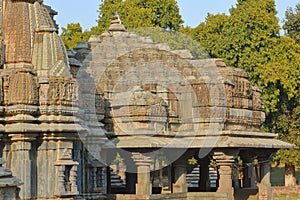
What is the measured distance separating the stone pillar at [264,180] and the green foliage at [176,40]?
1232cm

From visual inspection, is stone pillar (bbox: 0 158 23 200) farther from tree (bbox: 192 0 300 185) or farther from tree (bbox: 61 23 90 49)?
tree (bbox: 61 23 90 49)

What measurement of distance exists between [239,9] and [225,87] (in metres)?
17.0

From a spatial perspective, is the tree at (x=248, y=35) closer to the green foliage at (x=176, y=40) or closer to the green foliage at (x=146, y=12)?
the green foliage at (x=176, y=40)

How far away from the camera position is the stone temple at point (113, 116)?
1472cm

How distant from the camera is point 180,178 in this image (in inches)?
764

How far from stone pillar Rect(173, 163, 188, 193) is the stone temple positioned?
0.02m

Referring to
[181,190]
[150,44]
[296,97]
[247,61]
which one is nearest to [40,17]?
[150,44]

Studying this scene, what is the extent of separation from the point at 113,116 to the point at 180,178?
8.93 ft

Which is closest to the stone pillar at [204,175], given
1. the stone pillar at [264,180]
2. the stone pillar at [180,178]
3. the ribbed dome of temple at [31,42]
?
the stone pillar at [264,180]

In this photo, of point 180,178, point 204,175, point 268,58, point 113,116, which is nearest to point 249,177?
point 204,175

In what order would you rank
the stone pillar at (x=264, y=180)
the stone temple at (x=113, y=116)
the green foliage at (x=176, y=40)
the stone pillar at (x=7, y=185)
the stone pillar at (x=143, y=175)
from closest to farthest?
the stone pillar at (x=7, y=185) < the stone temple at (x=113, y=116) < the stone pillar at (x=143, y=175) < the stone pillar at (x=264, y=180) < the green foliage at (x=176, y=40)

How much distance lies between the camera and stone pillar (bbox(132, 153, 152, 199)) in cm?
1711

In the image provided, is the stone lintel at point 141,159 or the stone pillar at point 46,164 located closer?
the stone pillar at point 46,164

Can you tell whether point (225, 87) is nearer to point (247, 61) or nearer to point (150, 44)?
point (150, 44)
